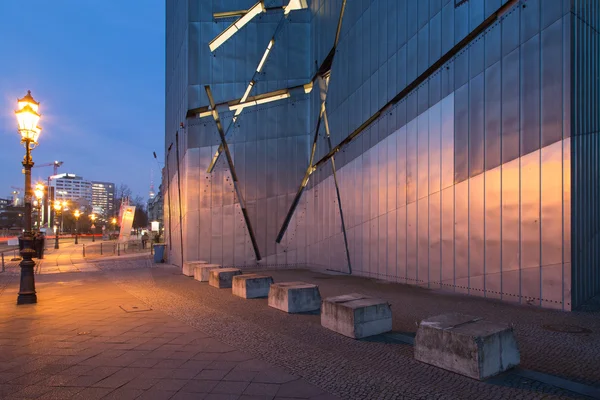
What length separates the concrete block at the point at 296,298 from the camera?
8.62 metres

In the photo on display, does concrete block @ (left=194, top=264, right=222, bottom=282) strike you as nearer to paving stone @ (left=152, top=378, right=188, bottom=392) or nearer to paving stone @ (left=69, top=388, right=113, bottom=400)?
paving stone @ (left=152, top=378, right=188, bottom=392)

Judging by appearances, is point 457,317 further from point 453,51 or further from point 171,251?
point 171,251

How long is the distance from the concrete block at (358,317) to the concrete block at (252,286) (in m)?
3.72

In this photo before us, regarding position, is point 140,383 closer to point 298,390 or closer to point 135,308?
point 298,390

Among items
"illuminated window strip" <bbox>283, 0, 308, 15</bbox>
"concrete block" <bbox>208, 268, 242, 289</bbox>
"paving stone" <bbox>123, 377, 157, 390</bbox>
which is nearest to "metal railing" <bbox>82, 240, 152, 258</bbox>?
"concrete block" <bbox>208, 268, 242, 289</bbox>

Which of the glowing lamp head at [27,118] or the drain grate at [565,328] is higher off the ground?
the glowing lamp head at [27,118]

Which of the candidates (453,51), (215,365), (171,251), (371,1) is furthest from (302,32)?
(215,365)

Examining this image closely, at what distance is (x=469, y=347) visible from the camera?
4.75m

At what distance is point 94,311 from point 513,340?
835 centimetres

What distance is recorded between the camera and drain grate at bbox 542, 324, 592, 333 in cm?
651

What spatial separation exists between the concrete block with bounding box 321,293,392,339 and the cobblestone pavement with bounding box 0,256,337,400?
1740 mm

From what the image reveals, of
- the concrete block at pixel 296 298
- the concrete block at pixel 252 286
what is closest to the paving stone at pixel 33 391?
the concrete block at pixel 296 298

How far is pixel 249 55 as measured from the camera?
61.8 feet

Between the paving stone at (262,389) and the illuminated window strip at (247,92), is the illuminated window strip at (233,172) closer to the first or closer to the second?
the illuminated window strip at (247,92)
